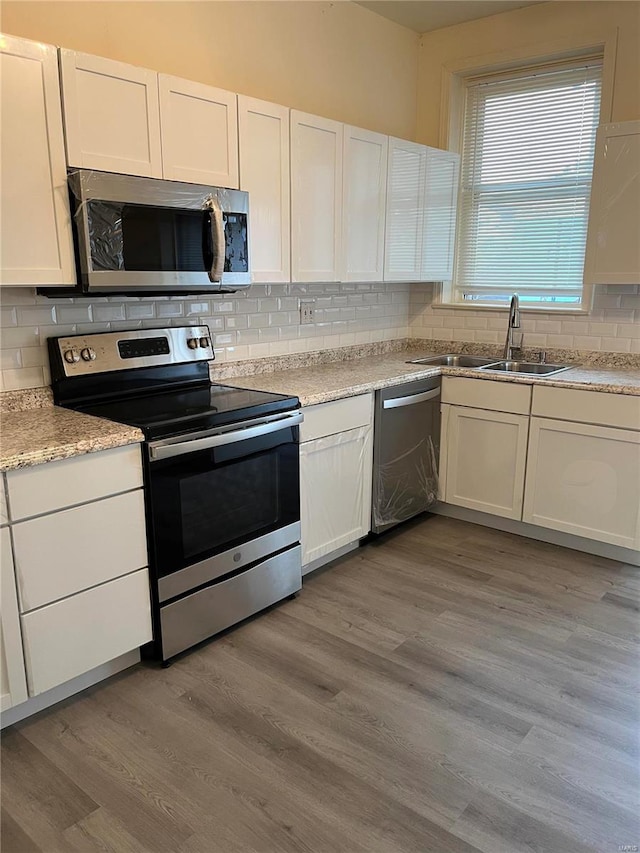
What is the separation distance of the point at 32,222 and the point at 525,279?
2.99 m

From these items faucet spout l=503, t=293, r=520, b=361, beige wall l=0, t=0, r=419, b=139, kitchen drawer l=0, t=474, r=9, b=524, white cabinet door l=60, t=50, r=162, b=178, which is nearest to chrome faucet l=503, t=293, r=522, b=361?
faucet spout l=503, t=293, r=520, b=361

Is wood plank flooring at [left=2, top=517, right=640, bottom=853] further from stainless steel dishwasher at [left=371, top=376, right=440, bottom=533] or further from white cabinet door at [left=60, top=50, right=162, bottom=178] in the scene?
white cabinet door at [left=60, top=50, right=162, bottom=178]

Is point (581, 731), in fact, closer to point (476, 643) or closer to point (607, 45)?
point (476, 643)

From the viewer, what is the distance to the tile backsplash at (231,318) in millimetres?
2400

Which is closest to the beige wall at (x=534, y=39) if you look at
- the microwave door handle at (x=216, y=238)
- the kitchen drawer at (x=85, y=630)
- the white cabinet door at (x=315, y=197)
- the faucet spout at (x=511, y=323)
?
the faucet spout at (x=511, y=323)

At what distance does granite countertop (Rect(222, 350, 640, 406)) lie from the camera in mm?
2980

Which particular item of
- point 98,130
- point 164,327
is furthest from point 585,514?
point 98,130

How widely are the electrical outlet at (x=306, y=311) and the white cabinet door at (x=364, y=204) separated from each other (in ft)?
1.03

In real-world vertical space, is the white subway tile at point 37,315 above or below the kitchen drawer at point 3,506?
above

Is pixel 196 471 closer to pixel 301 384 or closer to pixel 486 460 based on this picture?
pixel 301 384

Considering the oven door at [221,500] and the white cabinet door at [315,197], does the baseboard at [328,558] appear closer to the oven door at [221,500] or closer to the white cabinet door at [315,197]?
the oven door at [221,500]

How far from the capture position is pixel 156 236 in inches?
93.7

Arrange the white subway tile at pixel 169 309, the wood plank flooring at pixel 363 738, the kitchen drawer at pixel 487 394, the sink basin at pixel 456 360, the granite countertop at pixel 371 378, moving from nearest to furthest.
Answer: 1. the wood plank flooring at pixel 363 738
2. the white subway tile at pixel 169 309
3. the granite countertop at pixel 371 378
4. the kitchen drawer at pixel 487 394
5. the sink basin at pixel 456 360

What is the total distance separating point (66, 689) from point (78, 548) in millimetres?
555
